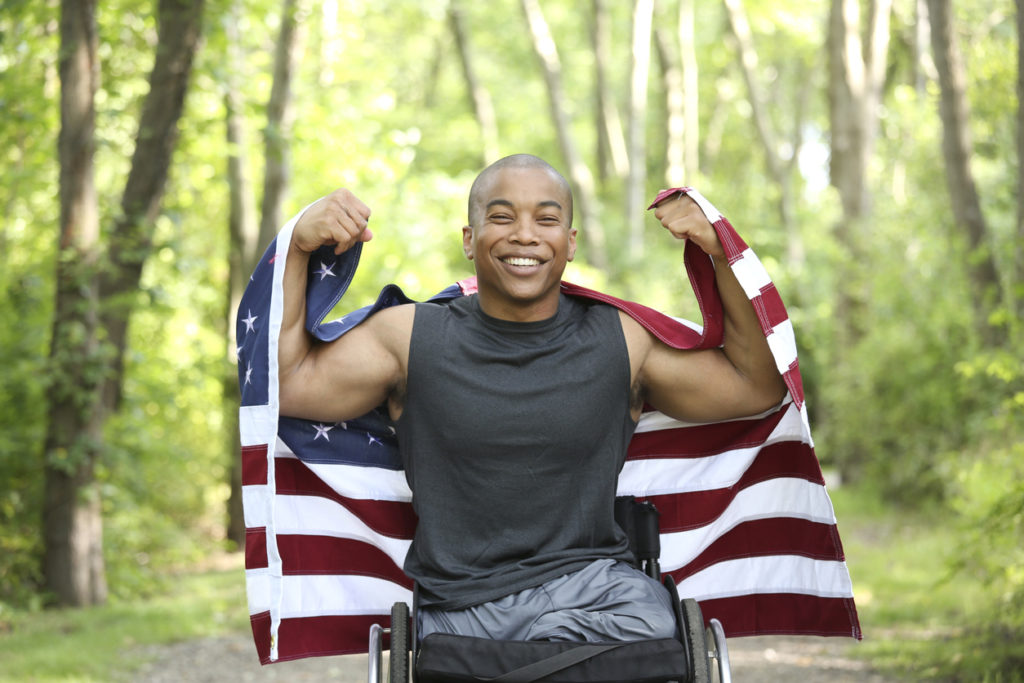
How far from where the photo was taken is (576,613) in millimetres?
3215

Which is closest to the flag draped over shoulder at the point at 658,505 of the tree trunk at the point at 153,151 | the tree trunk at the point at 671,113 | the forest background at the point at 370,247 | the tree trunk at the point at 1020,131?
the forest background at the point at 370,247

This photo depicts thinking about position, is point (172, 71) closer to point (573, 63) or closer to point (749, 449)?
point (749, 449)

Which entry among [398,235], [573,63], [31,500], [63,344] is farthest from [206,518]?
[573,63]

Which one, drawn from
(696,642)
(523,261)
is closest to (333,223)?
(523,261)

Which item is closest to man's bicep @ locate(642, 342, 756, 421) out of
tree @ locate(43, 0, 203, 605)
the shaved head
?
the shaved head

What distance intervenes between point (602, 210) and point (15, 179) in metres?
16.2

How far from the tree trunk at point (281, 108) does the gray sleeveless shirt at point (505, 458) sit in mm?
7538

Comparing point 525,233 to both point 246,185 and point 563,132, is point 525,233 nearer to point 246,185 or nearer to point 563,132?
point 246,185

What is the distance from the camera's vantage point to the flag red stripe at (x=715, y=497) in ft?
12.7

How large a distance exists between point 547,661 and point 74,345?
6.12 meters

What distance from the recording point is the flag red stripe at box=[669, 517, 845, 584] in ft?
12.6

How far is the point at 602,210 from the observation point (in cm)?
2455

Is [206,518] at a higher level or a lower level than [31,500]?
lower

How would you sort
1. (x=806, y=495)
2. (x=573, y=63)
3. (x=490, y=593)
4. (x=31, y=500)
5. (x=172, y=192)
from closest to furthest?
1. (x=490, y=593)
2. (x=806, y=495)
3. (x=31, y=500)
4. (x=172, y=192)
5. (x=573, y=63)
